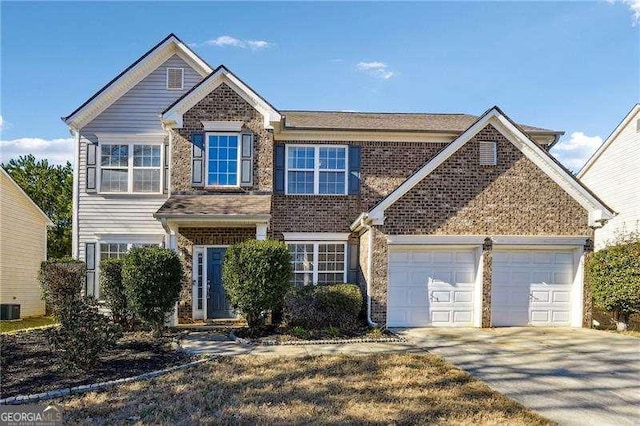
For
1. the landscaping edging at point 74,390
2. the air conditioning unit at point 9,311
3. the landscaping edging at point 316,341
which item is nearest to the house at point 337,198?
the landscaping edging at point 316,341

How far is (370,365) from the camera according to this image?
8.96 meters

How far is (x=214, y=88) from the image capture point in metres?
14.6

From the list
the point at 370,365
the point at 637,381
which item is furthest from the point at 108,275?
the point at 637,381

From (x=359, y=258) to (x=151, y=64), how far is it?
898 cm

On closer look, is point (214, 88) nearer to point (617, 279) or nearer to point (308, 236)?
point (308, 236)

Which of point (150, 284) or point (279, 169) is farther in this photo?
point (279, 169)

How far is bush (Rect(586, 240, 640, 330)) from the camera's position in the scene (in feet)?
42.8

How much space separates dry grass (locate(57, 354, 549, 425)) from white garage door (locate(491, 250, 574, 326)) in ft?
17.2

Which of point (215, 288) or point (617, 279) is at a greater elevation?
point (617, 279)

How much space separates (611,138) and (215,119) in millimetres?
15545

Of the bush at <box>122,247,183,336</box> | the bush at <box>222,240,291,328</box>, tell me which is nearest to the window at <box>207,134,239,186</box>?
the bush at <box>222,240,291,328</box>

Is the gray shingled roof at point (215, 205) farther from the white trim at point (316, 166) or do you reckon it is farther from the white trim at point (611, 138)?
the white trim at point (611, 138)

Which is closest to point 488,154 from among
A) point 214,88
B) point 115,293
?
point 214,88

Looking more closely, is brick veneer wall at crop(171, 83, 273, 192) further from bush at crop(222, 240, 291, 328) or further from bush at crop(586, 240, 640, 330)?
bush at crop(586, 240, 640, 330)
